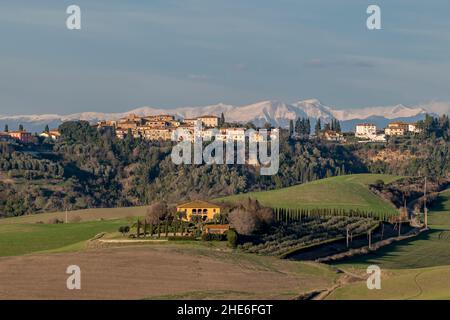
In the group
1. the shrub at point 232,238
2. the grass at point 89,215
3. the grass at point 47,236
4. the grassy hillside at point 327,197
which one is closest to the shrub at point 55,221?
the grass at point 89,215

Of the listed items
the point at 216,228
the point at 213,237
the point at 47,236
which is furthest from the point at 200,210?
the point at 213,237

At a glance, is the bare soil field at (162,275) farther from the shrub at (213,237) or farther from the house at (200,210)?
the house at (200,210)

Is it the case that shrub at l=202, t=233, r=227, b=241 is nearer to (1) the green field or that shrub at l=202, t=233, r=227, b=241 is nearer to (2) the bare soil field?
(2) the bare soil field

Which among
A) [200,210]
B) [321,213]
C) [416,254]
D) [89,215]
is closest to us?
[416,254]

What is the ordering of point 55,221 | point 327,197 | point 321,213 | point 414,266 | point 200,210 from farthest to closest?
1. point 327,197
2. point 55,221
3. point 321,213
4. point 200,210
5. point 414,266

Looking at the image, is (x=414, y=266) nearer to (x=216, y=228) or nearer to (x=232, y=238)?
(x=232, y=238)

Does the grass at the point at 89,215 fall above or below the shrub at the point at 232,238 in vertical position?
below
